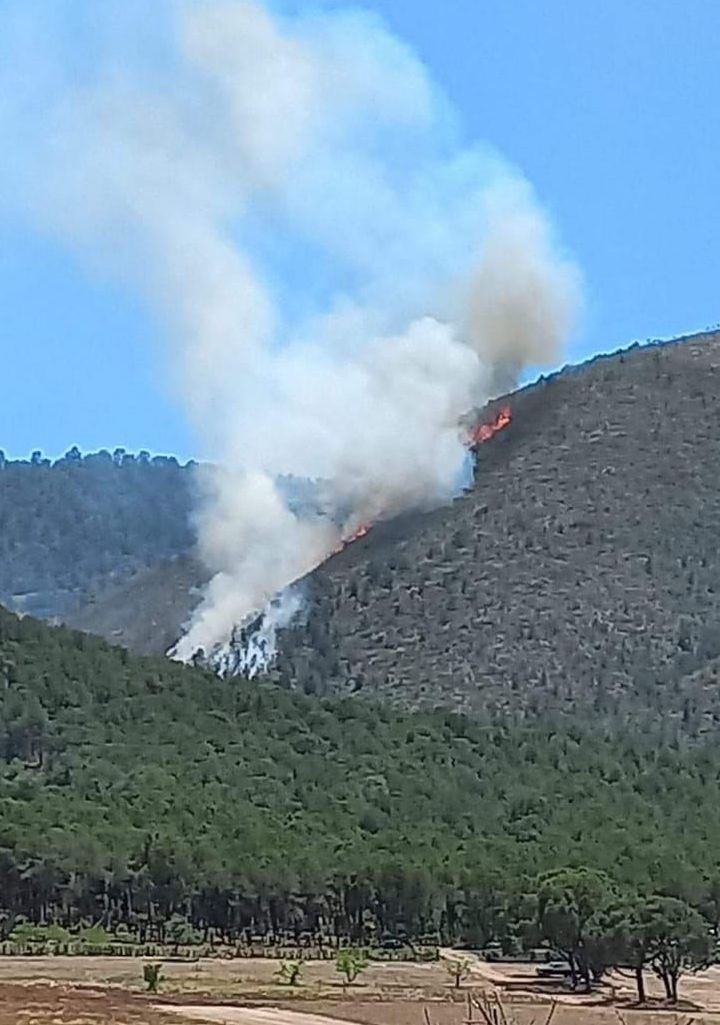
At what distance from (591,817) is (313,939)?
1445 inches

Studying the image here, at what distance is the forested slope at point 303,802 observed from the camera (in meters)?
124

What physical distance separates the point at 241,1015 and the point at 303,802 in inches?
3407

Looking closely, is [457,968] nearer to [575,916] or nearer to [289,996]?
[575,916]

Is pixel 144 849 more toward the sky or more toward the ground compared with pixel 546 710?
more toward the ground

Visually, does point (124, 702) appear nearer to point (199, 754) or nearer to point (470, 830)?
point (199, 754)

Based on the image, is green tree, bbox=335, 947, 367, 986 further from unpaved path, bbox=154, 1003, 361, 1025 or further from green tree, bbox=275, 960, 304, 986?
unpaved path, bbox=154, 1003, 361, 1025

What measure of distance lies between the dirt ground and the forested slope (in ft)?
54.7

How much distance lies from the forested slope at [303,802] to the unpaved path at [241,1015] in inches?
1538

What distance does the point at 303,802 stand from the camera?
157 m

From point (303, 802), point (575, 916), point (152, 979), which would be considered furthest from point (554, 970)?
point (303, 802)

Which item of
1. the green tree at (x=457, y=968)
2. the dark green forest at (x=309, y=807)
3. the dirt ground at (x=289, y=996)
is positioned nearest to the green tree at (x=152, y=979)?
the dirt ground at (x=289, y=996)

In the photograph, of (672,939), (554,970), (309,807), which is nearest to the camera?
(672,939)

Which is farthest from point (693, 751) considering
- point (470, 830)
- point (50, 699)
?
point (50, 699)

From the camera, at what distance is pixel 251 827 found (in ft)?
458
